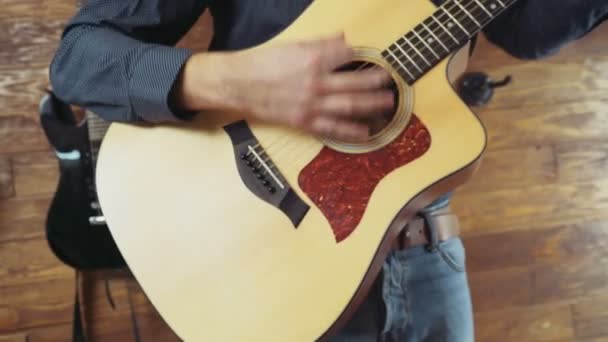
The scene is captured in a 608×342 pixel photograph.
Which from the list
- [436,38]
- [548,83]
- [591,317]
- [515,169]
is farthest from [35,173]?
[591,317]

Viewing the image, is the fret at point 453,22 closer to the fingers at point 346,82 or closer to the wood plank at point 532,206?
the fingers at point 346,82

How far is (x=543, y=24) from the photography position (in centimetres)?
85

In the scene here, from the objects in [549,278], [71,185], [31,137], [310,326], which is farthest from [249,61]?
[549,278]

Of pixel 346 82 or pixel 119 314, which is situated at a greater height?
pixel 346 82

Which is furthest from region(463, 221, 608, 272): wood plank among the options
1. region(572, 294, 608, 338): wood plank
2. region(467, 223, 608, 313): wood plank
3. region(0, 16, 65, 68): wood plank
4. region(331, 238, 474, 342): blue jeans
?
region(0, 16, 65, 68): wood plank

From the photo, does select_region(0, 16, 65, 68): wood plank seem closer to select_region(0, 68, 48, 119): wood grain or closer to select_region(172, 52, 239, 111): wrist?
select_region(0, 68, 48, 119): wood grain

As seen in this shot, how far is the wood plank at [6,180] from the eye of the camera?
1.42 m

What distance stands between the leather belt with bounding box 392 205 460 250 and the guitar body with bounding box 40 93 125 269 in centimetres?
62

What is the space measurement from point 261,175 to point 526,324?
99 cm

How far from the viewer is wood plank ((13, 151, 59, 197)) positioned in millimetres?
1429

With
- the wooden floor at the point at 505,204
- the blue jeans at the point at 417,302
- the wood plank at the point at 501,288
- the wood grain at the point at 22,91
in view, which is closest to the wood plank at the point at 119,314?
the wooden floor at the point at 505,204

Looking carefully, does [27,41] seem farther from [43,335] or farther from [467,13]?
[467,13]

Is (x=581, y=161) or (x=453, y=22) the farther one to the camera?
(x=581, y=161)

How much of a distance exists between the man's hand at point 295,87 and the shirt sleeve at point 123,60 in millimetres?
27
